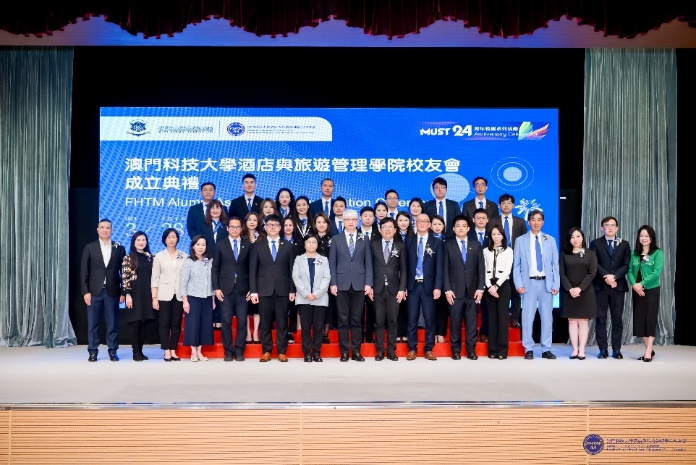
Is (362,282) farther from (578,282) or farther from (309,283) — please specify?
(578,282)

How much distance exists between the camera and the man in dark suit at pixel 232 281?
660 cm

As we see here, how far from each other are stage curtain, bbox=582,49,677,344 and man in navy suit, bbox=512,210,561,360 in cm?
129

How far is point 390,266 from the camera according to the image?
6605 millimetres

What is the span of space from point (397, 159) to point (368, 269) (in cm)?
164

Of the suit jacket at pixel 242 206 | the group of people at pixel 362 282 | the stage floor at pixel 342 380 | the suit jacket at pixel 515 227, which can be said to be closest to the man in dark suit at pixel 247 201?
the suit jacket at pixel 242 206

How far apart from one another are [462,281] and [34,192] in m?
4.45

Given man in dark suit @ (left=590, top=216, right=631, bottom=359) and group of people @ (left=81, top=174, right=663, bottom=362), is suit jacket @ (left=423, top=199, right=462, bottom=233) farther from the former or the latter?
man in dark suit @ (left=590, top=216, right=631, bottom=359)

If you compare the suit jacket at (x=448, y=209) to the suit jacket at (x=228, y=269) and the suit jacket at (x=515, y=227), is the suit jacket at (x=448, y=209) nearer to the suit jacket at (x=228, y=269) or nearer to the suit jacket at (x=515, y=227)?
the suit jacket at (x=515, y=227)

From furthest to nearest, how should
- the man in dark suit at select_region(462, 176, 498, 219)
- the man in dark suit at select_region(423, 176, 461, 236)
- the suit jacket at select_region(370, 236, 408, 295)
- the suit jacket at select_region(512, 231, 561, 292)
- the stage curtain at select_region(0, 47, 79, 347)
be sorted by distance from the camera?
the stage curtain at select_region(0, 47, 79, 347) → the man in dark suit at select_region(462, 176, 498, 219) → the man in dark suit at select_region(423, 176, 461, 236) → the suit jacket at select_region(512, 231, 561, 292) → the suit jacket at select_region(370, 236, 408, 295)

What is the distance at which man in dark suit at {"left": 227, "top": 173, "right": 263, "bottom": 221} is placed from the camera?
7367 millimetres

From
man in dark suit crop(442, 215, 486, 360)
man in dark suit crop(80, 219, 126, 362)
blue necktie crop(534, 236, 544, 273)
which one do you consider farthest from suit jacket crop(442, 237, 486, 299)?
man in dark suit crop(80, 219, 126, 362)

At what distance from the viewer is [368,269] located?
6570 mm

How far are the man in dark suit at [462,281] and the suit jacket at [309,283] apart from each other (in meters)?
1.07

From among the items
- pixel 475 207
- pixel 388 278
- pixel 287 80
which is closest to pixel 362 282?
pixel 388 278
